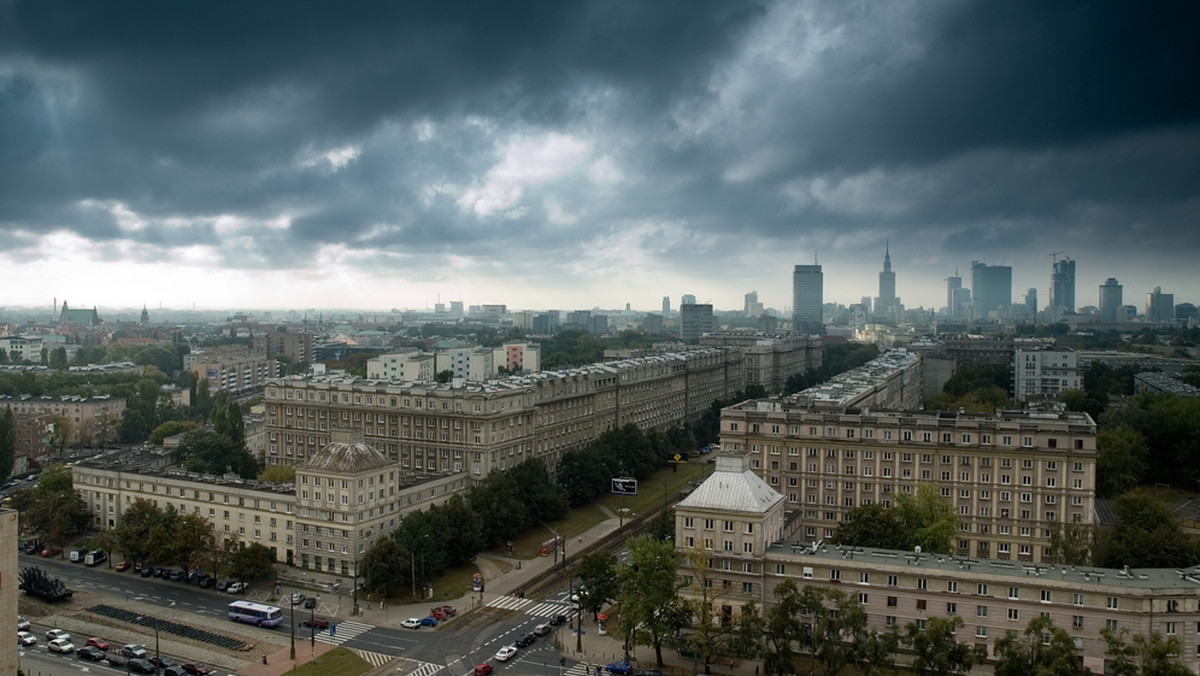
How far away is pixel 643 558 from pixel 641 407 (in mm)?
69609

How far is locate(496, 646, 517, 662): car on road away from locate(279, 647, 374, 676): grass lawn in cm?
736

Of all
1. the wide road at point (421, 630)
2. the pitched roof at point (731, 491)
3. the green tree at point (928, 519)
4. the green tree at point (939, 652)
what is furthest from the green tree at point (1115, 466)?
the wide road at point (421, 630)

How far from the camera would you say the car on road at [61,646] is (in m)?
53.2

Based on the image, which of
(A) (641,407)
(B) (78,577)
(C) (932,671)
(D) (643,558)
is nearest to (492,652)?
(D) (643,558)

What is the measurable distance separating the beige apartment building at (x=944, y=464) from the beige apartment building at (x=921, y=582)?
14.9 metres

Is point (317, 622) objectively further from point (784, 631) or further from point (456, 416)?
point (456, 416)

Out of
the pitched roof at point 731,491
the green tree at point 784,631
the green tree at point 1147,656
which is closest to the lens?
the green tree at point 1147,656

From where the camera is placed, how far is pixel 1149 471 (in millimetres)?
95375

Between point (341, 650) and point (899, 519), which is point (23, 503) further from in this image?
point (899, 519)

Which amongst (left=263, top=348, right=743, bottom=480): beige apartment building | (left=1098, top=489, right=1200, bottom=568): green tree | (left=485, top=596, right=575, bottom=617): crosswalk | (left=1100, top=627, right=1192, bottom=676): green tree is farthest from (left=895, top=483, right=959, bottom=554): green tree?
(left=263, top=348, right=743, bottom=480): beige apartment building

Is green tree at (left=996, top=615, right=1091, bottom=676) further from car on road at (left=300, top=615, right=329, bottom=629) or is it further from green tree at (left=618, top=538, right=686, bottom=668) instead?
car on road at (left=300, top=615, right=329, bottom=629)

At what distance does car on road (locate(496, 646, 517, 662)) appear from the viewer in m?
52.7

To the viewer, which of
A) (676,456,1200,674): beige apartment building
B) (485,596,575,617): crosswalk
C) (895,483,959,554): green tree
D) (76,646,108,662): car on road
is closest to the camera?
(676,456,1200,674): beige apartment building

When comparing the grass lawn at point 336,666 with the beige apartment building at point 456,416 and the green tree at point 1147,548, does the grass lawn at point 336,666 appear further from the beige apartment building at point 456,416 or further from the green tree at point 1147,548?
the green tree at point 1147,548
